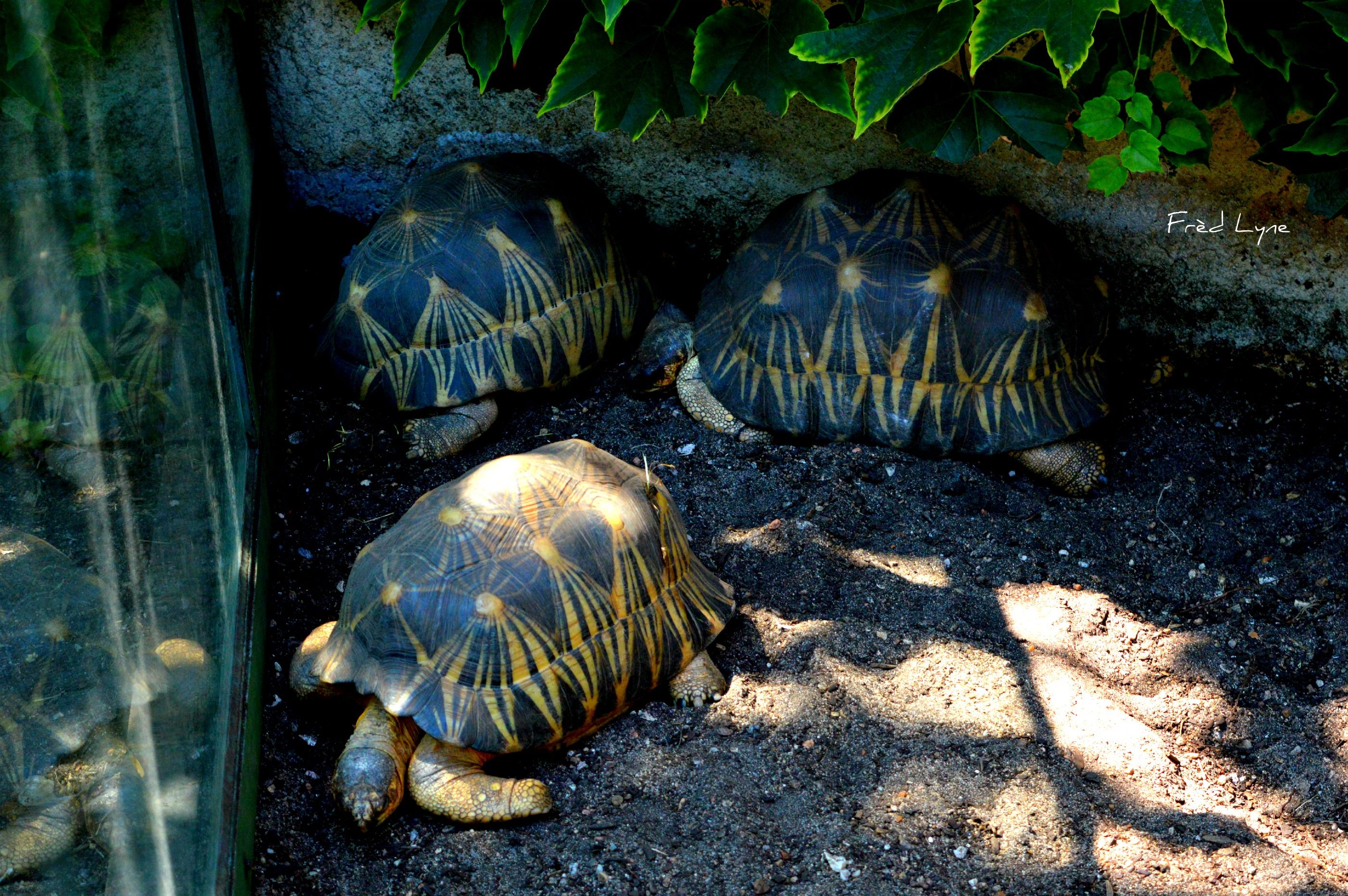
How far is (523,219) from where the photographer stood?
3.99 m

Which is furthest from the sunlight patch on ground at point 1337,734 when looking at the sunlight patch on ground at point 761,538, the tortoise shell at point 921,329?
the sunlight patch on ground at point 761,538

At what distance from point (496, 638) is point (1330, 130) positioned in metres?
2.61

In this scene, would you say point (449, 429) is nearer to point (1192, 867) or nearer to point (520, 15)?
point (520, 15)

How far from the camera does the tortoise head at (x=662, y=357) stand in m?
4.01

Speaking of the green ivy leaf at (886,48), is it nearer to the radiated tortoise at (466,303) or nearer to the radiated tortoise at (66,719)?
the radiated tortoise at (466,303)

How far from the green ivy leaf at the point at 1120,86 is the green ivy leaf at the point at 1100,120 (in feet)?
0.06

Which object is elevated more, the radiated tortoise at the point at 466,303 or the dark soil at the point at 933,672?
the radiated tortoise at the point at 466,303

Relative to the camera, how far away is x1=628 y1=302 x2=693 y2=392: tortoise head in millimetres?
4012

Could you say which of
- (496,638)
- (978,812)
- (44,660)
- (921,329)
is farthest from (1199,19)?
(44,660)

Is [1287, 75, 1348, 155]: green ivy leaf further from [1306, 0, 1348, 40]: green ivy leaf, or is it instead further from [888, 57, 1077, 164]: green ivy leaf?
[888, 57, 1077, 164]: green ivy leaf

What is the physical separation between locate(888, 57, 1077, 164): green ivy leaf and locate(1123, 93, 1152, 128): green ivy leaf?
0.15 meters

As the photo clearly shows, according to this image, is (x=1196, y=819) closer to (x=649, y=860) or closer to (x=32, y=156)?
(x=649, y=860)

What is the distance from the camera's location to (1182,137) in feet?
10.4

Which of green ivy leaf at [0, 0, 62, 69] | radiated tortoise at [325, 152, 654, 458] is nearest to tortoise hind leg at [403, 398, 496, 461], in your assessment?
radiated tortoise at [325, 152, 654, 458]
